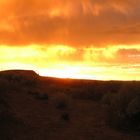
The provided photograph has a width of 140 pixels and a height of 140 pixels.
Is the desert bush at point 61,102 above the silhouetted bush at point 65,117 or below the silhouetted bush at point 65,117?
above

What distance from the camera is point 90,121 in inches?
1241

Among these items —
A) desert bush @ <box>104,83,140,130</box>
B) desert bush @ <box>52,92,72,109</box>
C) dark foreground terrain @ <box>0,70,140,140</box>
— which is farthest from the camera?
desert bush @ <box>52,92,72,109</box>

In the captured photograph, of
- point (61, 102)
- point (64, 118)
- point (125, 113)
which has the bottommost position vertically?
point (64, 118)

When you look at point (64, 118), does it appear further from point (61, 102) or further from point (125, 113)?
point (61, 102)

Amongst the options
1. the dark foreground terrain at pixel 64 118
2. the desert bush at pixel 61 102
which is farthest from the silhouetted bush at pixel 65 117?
the desert bush at pixel 61 102

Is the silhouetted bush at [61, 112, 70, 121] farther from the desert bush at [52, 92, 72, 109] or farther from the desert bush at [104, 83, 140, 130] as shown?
the desert bush at [52, 92, 72, 109]

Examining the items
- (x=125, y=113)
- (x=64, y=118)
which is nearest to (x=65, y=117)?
(x=64, y=118)

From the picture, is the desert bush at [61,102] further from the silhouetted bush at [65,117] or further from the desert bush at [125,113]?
the desert bush at [125,113]

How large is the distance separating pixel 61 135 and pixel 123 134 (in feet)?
12.6

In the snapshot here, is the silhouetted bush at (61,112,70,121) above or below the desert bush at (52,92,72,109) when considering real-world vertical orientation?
below

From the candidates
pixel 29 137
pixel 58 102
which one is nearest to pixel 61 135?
pixel 29 137

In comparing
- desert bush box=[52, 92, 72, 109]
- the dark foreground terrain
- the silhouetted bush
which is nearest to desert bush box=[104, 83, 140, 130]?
the dark foreground terrain

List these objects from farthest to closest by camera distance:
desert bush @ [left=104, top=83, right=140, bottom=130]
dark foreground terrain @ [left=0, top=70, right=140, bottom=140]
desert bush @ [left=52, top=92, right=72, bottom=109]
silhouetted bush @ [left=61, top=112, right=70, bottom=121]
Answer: desert bush @ [left=52, top=92, right=72, bottom=109] < silhouetted bush @ [left=61, top=112, right=70, bottom=121] < desert bush @ [left=104, top=83, right=140, bottom=130] < dark foreground terrain @ [left=0, top=70, right=140, bottom=140]

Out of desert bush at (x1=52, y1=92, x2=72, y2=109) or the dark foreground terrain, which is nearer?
the dark foreground terrain
